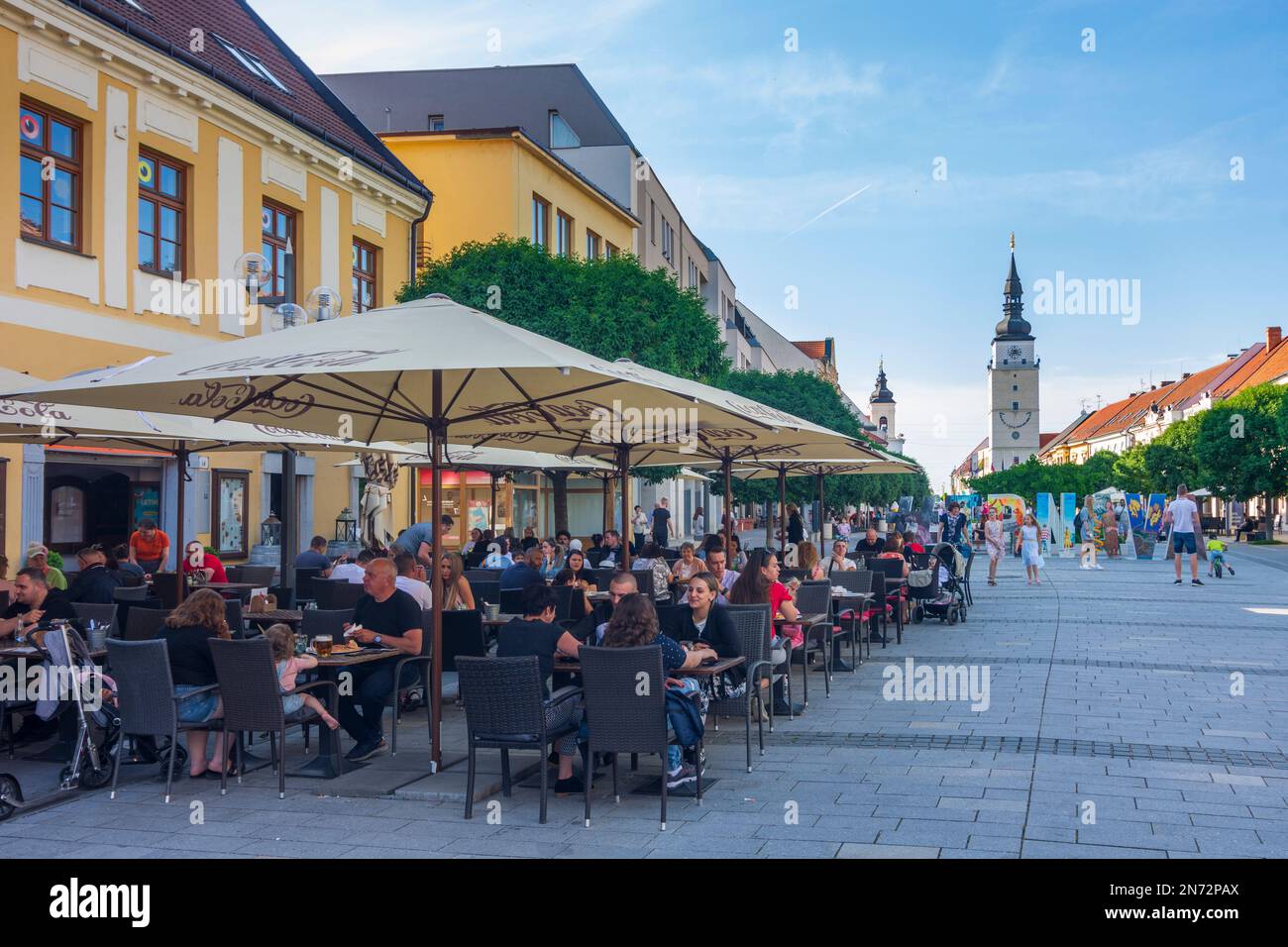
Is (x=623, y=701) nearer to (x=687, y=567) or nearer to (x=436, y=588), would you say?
(x=436, y=588)

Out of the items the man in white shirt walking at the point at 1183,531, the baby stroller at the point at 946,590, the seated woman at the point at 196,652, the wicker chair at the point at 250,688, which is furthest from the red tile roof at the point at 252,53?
the man in white shirt walking at the point at 1183,531

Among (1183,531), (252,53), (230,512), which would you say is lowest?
(1183,531)

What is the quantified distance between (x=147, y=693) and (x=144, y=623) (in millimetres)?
2019

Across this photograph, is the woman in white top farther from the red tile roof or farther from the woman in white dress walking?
the red tile roof

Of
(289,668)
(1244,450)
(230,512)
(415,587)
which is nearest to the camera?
(289,668)

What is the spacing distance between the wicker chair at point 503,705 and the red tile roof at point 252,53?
532 inches

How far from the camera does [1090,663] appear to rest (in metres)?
12.4

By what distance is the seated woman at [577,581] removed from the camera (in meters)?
10.4

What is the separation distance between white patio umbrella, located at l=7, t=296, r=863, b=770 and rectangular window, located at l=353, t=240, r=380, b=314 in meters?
15.6

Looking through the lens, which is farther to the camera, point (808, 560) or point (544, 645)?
point (808, 560)

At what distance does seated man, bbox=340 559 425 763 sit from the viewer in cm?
805

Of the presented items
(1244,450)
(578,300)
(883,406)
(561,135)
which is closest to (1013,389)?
(883,406)
